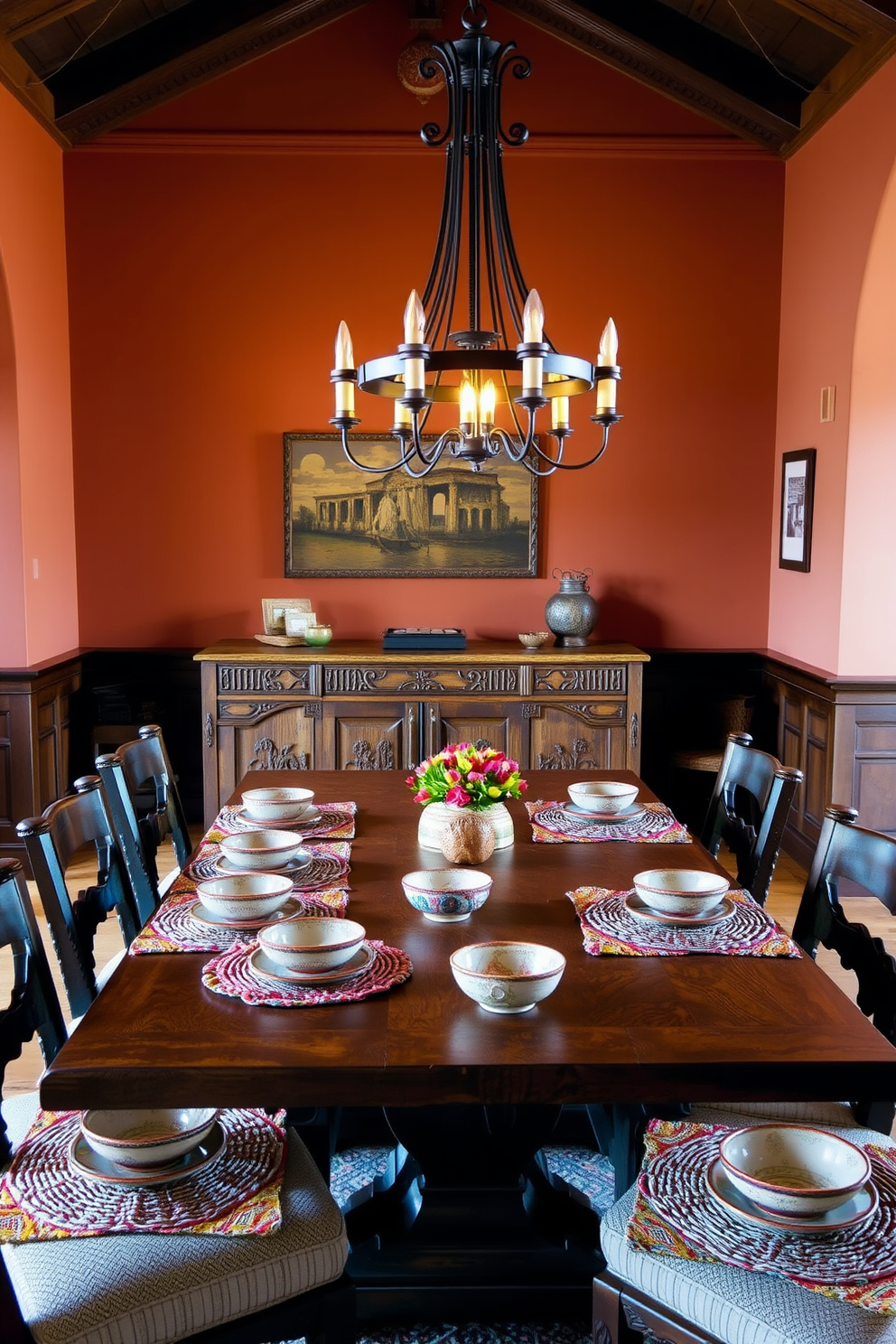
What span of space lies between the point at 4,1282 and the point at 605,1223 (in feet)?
2.84

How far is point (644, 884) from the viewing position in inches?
89.6

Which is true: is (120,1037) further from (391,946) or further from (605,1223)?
(605,1223)

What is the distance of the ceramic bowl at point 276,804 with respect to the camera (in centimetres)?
297

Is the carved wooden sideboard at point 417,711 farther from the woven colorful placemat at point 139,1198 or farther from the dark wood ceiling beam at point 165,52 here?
the woven colorful placemat at point 139,1198

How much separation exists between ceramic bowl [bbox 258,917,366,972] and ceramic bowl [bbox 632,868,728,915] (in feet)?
1.81

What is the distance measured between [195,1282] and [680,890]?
43.7 inches

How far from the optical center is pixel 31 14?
459 centimetres

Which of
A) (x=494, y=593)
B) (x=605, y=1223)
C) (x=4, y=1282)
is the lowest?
(x=605, y=1223)

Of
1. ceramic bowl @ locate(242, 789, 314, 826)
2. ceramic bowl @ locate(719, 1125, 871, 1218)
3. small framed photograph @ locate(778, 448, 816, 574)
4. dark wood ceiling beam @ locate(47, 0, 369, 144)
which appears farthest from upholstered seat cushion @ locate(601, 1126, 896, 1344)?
dark wood ceiling beam @ locate(47, 0, 369, 144)

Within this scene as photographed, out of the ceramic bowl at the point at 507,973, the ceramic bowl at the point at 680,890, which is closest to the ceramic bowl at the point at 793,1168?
the ceramic bowl at the point at 507,973

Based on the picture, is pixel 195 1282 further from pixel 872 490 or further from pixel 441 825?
pixel 872 490

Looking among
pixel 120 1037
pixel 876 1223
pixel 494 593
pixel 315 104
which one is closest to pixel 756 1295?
pixel 876 1223

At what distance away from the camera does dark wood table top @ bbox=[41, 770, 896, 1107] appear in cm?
166

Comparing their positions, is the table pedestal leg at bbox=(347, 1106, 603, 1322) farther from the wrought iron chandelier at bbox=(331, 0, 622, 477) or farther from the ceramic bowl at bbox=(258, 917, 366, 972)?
the wrought iron chandelier at bbox=(331, 0, 622, 477)
